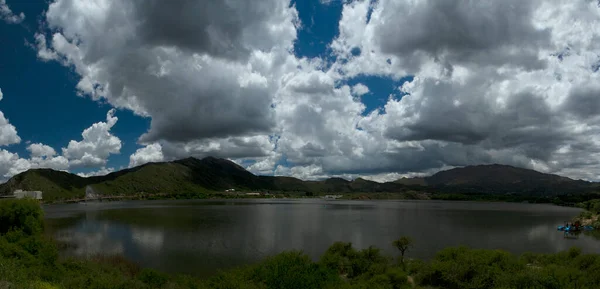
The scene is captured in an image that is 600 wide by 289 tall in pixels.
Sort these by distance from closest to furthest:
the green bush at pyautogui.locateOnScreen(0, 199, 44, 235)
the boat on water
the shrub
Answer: the shrub
the green bush at pyautogui.locateOnScreen(0, 199, 44, 235)
the boat on water

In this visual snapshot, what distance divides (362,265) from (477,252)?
14.0 metres

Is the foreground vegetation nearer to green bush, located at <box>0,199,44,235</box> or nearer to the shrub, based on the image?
the shrub

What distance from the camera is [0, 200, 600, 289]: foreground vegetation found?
101 feet

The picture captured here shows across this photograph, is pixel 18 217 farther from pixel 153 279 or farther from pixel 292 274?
pixel 292 274

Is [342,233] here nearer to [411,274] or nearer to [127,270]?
[411,274]

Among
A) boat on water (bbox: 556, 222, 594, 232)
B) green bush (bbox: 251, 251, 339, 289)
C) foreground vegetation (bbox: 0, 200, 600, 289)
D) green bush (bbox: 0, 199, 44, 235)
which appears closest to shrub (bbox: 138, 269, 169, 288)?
foreground vegetation (bbox: 0, 200, 600, 289)

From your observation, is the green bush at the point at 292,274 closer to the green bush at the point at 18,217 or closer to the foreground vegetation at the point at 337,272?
the foreground vegetation at the point at 337,272

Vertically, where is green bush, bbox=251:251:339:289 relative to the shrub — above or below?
above

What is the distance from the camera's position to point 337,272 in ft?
134


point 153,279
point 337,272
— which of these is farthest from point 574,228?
point 153,279

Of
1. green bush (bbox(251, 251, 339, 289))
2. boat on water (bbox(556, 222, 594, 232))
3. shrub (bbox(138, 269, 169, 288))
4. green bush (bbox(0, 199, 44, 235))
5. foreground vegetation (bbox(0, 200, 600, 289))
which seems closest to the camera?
foreground vegetation (bbox(0, 200, 600, 289))

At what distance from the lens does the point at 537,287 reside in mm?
29547

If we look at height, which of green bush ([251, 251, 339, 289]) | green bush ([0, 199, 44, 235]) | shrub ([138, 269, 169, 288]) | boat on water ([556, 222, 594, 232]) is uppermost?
green bush ([0, 199, 44, 235])

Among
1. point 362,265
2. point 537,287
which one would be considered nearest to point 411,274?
point 362,265
